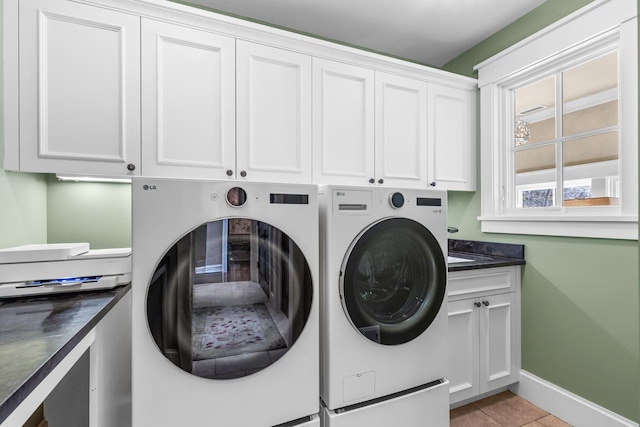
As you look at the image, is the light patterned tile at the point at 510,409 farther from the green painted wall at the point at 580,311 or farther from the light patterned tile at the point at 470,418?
the green painted wall at the point at 580,311

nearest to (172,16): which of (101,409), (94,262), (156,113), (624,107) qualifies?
(156,113)

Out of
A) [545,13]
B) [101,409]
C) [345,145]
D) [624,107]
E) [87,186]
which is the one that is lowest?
[101,409]

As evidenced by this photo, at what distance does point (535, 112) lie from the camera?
Result: 6.75 ft

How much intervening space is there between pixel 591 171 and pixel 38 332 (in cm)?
260

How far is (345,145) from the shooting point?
1883 millimetres

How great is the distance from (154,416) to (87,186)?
1.33 meters

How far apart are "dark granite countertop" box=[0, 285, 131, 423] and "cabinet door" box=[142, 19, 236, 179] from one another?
2.19 feet

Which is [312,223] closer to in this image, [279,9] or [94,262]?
[94,262]

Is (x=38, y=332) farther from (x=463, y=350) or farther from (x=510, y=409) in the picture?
(x=510, y=409)

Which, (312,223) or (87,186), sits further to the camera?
(87,186)

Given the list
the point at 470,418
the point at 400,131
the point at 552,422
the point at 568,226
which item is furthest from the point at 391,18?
the point at 552,422

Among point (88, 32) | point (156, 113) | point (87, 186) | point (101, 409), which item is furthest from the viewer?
point (87, 186)

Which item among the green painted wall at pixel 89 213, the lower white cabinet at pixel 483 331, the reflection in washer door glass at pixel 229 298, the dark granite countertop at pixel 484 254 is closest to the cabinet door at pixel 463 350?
the lower white cabinet at pixel 483 331

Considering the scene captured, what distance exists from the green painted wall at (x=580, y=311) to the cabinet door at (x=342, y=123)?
1.17 m
